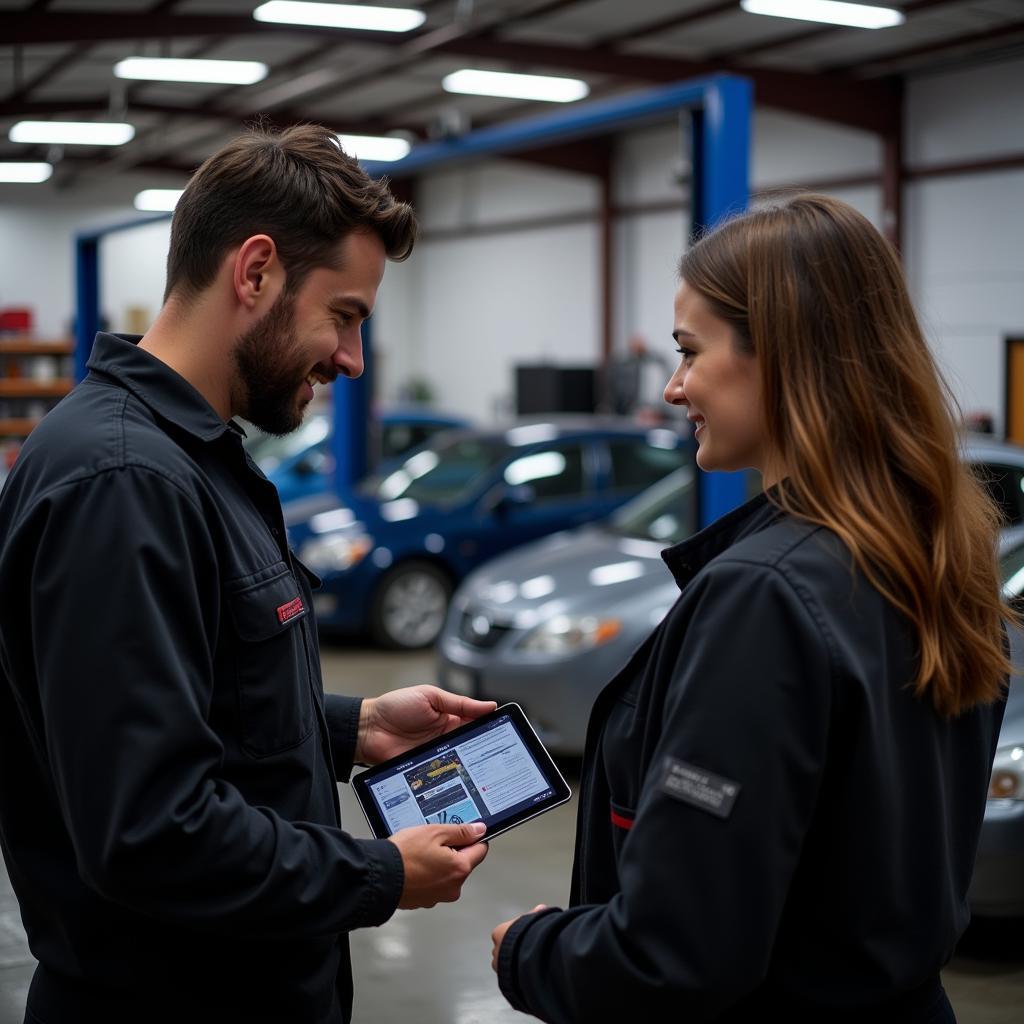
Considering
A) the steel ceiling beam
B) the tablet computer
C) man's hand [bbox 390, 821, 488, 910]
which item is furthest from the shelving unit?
man's hand [bbox 390, 821, 488, 910]

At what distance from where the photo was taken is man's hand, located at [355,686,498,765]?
6.75 feet

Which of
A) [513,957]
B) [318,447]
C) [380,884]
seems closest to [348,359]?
[380,884]

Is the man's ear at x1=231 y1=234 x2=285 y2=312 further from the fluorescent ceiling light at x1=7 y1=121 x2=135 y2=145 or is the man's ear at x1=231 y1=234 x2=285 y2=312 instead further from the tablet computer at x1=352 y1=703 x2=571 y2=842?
Answer: the fluorescent ceiling light at x1=7 y1=121 x2=135 y2=145

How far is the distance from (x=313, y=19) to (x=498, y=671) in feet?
23.8

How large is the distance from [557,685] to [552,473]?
11.0 ft

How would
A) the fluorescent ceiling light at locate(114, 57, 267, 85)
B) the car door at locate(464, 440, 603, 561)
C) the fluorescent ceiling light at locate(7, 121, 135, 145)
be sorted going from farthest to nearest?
the fluorescent ceiling light at locate(7, 121, 135, 145) < the fluorescent ceiling light at locate(114, 57, 267, 85) < the car door at locate(464, 440, 603, 561)

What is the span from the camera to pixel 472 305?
22297 millimetres

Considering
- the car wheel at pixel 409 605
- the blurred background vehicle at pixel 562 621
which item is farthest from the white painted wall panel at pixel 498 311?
the blurred background vehicle at pixel 562 621

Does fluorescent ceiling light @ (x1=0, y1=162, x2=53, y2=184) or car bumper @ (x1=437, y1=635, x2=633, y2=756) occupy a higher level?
fluorescent ceiling light @ (x1=0, y1=162, x2=53, y2=184)

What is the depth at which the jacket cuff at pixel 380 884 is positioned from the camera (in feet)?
5.07

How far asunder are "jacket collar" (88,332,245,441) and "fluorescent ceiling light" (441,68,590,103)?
481 inches

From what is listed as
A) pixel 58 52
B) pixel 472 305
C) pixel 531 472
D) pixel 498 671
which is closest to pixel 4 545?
pixel 498 671

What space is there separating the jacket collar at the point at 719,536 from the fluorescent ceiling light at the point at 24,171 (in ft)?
60.8

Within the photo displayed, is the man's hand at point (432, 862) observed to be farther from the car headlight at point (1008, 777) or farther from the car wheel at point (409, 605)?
the car wheel at point (409, 605)
